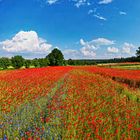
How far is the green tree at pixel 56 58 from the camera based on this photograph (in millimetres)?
81875

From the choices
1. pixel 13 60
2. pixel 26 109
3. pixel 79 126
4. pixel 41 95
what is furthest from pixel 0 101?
pixel 13 60

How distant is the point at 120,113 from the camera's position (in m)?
6.04

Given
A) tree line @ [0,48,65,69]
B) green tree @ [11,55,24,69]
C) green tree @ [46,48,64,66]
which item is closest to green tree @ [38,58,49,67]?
tree line @ [0,48,65,69]

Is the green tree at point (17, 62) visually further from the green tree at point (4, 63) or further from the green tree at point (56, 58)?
the green tree at point (56, 58)

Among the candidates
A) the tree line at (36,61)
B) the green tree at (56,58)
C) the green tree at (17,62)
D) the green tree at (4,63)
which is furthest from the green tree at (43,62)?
the green tree at (4,63)

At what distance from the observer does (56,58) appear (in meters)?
83.4

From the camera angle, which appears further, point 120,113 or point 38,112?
point 120,113

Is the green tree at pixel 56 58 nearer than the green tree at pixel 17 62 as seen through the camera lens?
No

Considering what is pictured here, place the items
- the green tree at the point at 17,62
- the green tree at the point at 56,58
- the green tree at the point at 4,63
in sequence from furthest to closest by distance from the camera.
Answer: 1. the green tree at the point at 56,58
2. the green tree at the point at 17,62
3. the green tree at the point at 4,63

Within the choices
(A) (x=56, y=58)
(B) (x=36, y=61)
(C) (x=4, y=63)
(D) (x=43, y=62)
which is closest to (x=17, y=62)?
(C) (x=4, y=63)

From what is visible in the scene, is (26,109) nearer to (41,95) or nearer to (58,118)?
(58,118)

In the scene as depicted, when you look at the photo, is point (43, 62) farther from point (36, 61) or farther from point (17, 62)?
point (17, 62)

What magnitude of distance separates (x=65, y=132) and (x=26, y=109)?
70.7 inches

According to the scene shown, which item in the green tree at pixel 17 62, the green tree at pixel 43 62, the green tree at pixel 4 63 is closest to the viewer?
the green tree at pixel 4 63
